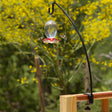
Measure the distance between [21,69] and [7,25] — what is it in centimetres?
627

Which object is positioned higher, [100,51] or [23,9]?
[23,9]

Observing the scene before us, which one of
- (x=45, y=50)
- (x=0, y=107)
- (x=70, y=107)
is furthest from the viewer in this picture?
(x=0, y=107)

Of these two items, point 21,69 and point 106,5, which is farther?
point 21,69

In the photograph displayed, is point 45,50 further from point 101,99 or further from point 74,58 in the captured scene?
point 101,99

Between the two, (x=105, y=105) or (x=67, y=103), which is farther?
(x=105, y=105)

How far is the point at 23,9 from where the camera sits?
5.54 m

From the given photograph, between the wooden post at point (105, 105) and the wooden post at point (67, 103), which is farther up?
the wooden post at point (67, 103)

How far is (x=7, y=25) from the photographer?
597cm

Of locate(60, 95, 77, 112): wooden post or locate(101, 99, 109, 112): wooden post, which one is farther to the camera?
locate(101, 99, 109, 112): wooden post

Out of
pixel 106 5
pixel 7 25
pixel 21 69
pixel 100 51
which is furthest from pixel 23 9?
pixel 21 69

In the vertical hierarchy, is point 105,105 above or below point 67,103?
below

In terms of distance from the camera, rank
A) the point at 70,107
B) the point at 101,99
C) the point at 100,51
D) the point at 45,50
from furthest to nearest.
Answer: the point at 100,51
the point at 45,50
the point at 101,99
the point at 70,107

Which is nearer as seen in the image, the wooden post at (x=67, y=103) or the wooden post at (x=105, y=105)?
the wooden post at (x=67, y=103)

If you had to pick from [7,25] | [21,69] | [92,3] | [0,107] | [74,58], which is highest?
[92,3]
